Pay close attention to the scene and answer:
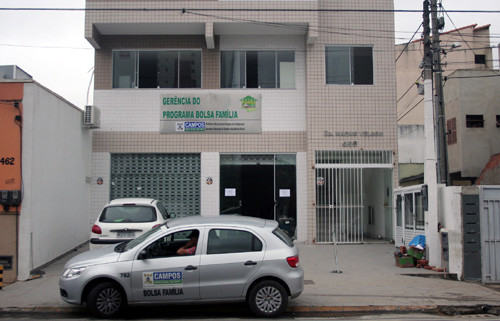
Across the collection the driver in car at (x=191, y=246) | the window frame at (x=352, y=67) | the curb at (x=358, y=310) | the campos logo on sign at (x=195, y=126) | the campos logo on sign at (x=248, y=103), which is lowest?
the curb at (x=358, y=310)

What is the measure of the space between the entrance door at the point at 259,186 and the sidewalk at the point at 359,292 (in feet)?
12.2

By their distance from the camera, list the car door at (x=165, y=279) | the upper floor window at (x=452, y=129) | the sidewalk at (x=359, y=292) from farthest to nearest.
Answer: the upper floor window at (x=452, y=129), the sidewalk at (x=359, y=292), the car door at (x=165, y=279)

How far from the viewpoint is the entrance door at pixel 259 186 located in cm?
1540

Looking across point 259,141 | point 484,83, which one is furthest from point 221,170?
point 484,83

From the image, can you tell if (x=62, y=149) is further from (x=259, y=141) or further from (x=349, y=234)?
(x=349, y=234)

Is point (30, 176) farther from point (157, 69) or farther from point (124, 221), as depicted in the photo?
point (157, 69)

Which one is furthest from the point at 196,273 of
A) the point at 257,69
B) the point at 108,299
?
the point at 257,69

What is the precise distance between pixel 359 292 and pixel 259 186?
6.99 metres

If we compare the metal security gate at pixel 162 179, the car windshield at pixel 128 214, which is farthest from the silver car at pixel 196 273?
the metal security gate at pixel 162 179

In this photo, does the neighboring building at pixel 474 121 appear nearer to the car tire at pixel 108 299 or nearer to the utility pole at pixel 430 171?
the utility pole at pixel 430 171

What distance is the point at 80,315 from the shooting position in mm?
7723

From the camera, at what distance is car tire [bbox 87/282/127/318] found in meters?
7.23

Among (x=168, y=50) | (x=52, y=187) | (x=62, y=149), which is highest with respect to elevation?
(x=168, y=50)

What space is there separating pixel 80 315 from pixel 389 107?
11.5 metres
